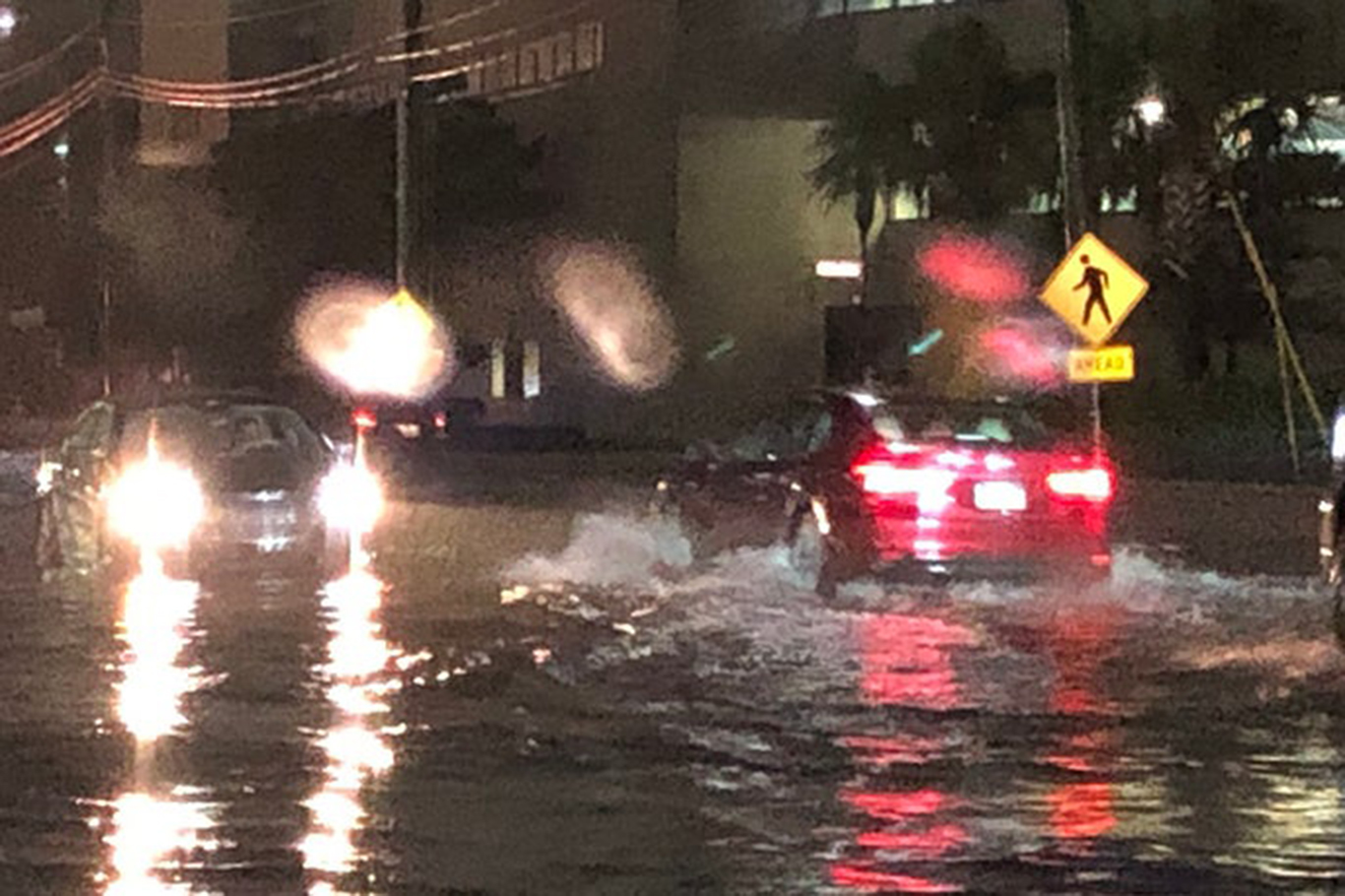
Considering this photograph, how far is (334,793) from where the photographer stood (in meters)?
10.9

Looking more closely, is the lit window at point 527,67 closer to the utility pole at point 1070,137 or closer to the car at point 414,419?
the car at point 414,419

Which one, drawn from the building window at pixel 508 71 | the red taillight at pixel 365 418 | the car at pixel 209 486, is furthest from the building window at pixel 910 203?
the car at pixel 209 486

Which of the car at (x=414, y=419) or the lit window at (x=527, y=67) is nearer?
the car at (x=414, y=419)

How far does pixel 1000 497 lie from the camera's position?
17969mm

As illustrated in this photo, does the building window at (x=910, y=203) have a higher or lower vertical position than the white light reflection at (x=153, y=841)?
higher

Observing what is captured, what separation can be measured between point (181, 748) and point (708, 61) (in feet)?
122

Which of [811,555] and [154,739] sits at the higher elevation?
[811,555]

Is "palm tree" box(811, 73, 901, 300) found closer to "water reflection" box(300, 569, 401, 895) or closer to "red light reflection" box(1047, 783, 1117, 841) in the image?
"water reflection" box(300, 569, 401, 895)

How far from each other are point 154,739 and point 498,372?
4435cm

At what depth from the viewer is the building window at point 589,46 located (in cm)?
5108

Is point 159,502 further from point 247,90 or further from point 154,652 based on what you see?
point 247,90

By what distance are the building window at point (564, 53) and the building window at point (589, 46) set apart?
20cm

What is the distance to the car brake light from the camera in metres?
18.1

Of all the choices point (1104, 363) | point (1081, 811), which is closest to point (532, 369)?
point (1104, 363)
